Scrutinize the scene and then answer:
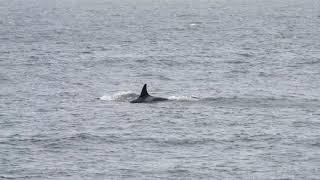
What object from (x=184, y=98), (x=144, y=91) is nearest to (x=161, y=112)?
(x=144, y=91)

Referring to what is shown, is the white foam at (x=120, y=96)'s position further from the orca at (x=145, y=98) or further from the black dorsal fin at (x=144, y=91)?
the black dorsal fin at (x=144, y=91)

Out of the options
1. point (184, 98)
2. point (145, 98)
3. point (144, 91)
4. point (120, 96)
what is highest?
point (144, 91)

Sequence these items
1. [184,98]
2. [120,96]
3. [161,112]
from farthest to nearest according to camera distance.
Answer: [120,96]
[184,98]
[161,112]

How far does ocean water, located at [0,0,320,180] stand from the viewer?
43.4m

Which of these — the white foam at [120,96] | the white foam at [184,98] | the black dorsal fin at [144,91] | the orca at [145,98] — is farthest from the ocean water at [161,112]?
the black dorsal fin at [144,91]

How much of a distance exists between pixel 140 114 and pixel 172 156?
11.5 meters

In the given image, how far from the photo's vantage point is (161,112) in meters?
57.0

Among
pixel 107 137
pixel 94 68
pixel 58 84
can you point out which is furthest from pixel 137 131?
pixel 94 68

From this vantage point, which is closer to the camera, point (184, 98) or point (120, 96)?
point (184, 98)

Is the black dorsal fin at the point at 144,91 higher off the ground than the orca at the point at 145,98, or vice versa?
the black dorsal fin at the point at 144,91

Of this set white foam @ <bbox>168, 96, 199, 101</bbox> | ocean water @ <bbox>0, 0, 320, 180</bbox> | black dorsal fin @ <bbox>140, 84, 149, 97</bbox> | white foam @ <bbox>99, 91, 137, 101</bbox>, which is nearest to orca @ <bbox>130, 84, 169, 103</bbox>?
black dorsal fin @ <bbox>140, 84, 149, 97</bbox>

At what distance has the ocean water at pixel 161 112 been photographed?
43.4 metres

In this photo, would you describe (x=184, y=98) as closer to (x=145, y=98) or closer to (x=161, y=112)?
(x=145, y=98)

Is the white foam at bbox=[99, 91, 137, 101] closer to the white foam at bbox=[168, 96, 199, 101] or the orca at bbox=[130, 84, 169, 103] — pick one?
the orca at bbox=[130, 84, 169, 103]
